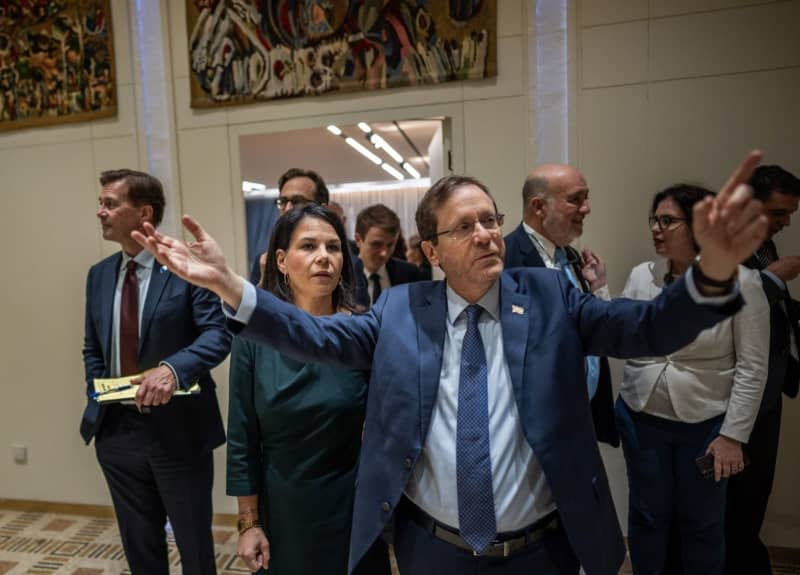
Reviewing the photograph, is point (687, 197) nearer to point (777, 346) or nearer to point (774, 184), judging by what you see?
point (774, 184)

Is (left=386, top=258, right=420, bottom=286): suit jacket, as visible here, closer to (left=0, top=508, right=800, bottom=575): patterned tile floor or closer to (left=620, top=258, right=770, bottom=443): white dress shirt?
(left=620, top=258, right=770, bottom=443): white dress shirt

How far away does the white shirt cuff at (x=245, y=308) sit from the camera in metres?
1.12

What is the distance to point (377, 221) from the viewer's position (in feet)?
10.4

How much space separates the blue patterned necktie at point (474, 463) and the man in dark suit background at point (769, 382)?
4.84 feet

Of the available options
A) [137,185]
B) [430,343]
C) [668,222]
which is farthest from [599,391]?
[137,185]

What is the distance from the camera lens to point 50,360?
3648mm

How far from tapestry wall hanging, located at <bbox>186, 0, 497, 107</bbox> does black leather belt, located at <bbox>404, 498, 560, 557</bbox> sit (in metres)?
2.32

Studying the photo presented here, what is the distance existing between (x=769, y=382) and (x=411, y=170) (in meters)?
8.21

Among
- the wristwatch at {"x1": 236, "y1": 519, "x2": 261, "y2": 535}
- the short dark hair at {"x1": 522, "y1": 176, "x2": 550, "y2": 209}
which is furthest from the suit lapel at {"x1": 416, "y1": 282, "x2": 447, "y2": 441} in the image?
the short dark hair at {"x1": 522, "y1": 176, "x2": 550, "y2": 209}

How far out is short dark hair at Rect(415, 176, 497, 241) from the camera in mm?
1396

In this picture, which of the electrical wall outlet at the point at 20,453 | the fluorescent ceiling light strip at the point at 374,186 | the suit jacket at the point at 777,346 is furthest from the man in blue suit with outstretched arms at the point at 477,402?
the fluorescent ceiling light strip at the point at 374,186

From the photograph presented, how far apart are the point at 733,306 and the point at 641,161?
2.06m

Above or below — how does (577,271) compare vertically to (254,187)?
below

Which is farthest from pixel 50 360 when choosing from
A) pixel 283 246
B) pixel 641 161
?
pixel 641 161
